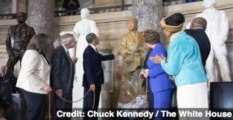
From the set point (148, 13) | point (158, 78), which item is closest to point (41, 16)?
point (148, 13)

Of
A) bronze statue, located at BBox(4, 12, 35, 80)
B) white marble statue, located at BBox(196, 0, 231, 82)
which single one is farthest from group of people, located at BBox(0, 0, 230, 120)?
bronze statue, located at BBox(4, 12, 35, 80)

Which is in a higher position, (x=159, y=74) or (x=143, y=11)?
(x=143, y=11)

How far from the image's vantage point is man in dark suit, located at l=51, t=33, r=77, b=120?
5059 millimetres

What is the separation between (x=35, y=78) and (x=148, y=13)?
4.01 meters

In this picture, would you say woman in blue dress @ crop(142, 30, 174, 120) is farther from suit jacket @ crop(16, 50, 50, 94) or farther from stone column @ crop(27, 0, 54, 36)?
stone column @ crop(27, 0, 54, 36)

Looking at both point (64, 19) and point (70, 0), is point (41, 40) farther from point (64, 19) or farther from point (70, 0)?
point (70, 0)

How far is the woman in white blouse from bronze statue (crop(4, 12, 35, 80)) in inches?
127

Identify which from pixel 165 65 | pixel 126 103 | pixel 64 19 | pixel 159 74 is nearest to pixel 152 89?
pixel 159 74

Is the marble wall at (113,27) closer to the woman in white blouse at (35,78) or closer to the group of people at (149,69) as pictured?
the group of people at (149,69)

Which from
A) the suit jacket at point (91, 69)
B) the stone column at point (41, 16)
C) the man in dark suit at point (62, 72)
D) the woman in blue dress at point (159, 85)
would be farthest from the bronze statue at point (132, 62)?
the stone column at point (41, 16)

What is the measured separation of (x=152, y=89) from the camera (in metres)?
4.36

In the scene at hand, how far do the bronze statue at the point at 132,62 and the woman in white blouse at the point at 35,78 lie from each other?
Result: 2.22m

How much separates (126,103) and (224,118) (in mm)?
2136

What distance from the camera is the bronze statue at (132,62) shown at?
6.32m
